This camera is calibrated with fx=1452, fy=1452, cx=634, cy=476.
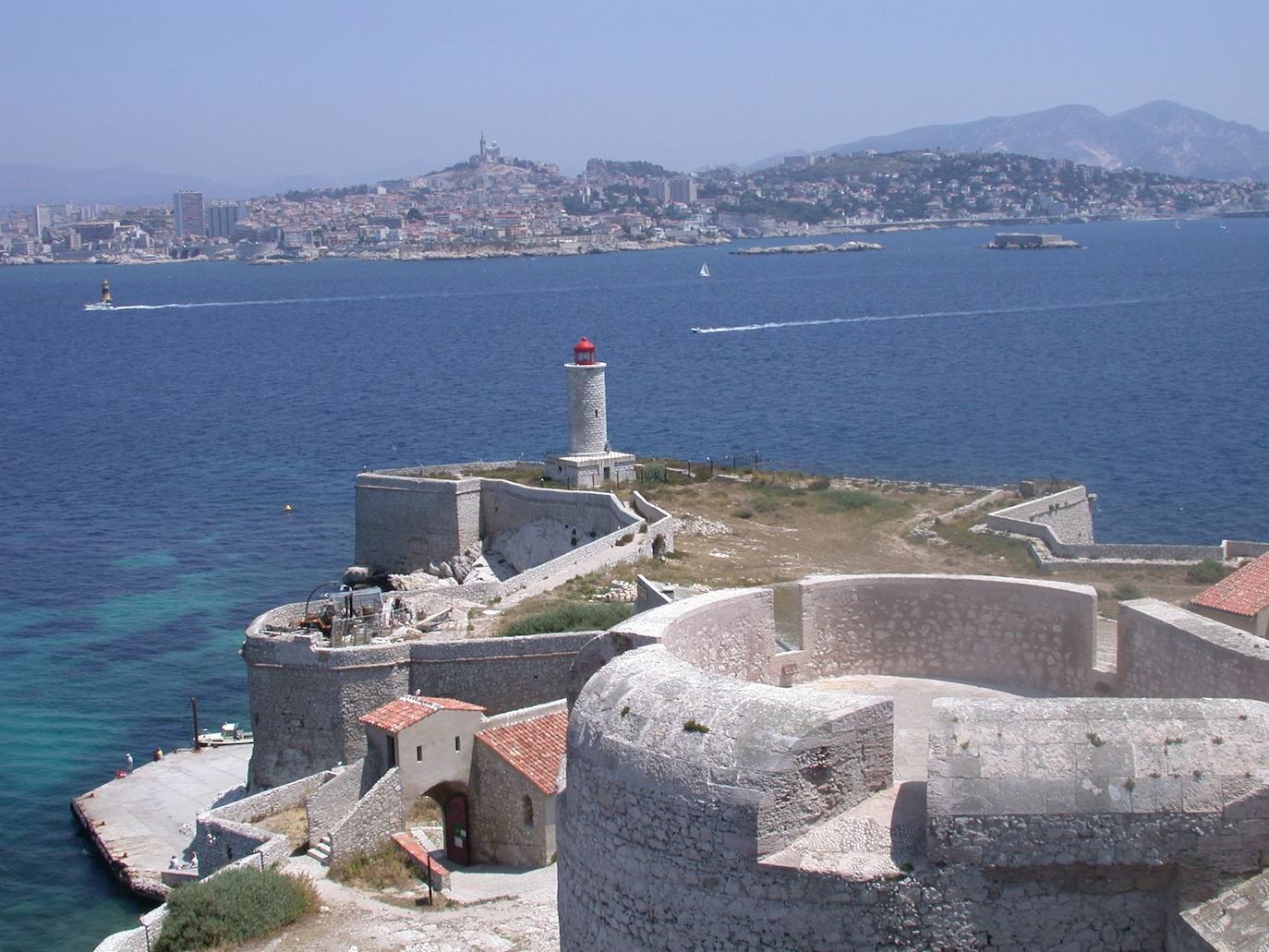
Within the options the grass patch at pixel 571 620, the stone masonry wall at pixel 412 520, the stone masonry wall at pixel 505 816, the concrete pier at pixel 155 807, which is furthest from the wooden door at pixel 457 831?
the stone masonry wall at pixel 412 520

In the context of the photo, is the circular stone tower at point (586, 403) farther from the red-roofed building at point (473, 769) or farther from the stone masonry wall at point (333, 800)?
the stone masonry wall at point (333, 800)

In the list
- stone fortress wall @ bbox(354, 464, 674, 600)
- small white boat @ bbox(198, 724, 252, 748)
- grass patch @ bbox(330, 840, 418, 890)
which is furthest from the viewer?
stone fortress wall @ bbox(354, 464, 674, 600)

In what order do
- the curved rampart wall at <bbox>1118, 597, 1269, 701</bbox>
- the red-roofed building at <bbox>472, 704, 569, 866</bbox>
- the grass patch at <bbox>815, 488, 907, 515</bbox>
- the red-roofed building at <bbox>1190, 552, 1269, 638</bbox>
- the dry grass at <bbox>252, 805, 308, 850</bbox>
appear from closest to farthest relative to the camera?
the curved rampart wall at <bbox>1118, 597, 1269, 701</bbox> < the red-roofed building at <bbox>1190, 552, 1269, 638</bbox> < the red-roofed building at <bbox>472, 704, 569, 866</bbox> < the dry grass at <bbox>252, 805, 308, 850</bbox> < the grass patch at <bbox>815, 488, 907, 515</bbox>

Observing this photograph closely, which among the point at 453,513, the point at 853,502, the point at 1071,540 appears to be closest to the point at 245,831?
the point at 453,513

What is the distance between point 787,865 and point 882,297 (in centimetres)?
14286

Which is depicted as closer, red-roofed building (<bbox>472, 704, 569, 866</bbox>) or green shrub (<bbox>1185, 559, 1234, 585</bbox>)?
red-roofed building (<bbox>472, 704, 569, 866</bbox>)

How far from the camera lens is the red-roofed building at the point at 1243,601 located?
12.6 m

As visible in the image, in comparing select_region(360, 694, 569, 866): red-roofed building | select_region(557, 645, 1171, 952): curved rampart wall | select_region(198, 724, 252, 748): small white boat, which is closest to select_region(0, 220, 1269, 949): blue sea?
select_region(198, 724, 252, 748): small white boat

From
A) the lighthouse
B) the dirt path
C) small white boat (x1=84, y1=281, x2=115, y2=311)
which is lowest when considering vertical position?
the dirt path

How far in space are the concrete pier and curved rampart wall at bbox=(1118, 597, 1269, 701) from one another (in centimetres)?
1866

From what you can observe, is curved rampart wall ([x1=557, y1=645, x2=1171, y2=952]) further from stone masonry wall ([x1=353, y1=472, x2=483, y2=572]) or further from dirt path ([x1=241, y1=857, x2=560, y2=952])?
stone masonry wall ([x1=353, y1=472, x2=483, y2=572])

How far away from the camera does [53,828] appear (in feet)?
88.3

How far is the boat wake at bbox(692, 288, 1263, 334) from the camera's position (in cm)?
11781

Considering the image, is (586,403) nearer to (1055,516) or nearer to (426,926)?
(1055,516)
